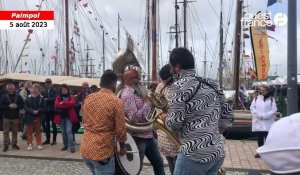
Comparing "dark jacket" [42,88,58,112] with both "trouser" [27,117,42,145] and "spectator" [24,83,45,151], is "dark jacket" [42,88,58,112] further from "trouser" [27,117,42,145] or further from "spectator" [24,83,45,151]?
"trouser" [27,117,42,145]

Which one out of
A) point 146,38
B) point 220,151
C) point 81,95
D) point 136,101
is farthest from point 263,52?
point 146,38

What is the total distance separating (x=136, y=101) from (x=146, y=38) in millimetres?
28008

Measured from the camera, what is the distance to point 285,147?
4.81 ft

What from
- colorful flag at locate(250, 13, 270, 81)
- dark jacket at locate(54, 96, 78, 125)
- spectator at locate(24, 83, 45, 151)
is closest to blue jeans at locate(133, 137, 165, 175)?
dark jacket at locate(54, 96, 78, 125)

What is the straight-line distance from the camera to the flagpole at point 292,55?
848 centimetres

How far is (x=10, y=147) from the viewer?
38.3ft

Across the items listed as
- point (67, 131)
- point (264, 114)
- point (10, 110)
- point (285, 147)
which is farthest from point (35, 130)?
point (285, 147)

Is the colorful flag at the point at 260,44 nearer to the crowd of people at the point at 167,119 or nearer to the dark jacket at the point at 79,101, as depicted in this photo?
the dark jacket at the point at 79,101

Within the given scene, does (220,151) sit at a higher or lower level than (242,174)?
higher

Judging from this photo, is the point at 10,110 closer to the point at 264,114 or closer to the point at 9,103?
the point at 9,103

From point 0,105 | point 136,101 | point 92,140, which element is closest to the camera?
point 92,140

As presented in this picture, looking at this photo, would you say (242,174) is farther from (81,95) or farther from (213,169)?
(81,95)

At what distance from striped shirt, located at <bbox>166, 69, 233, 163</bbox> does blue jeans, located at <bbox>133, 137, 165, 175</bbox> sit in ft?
5.81

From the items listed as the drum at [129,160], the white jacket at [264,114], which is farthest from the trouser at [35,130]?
the drum at [129,160]
